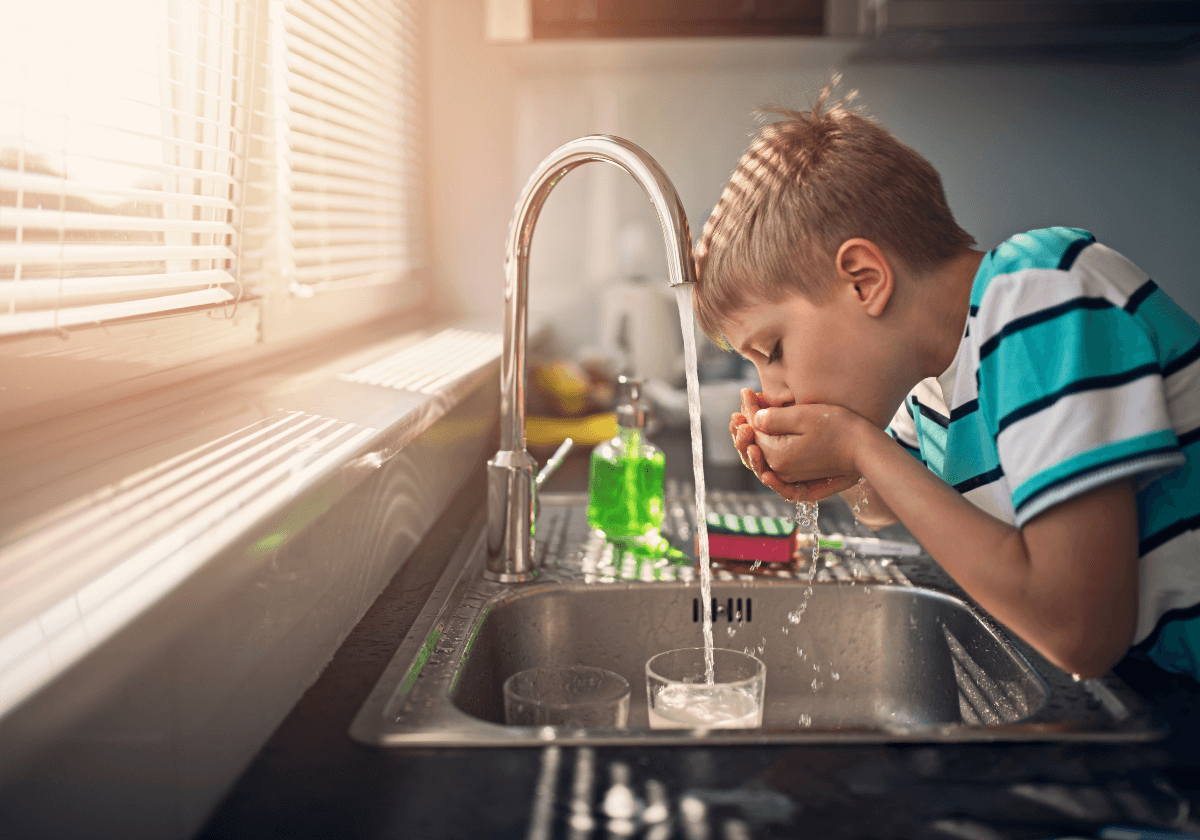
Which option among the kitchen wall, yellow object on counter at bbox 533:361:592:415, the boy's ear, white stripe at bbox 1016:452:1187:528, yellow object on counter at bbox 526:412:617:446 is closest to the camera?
white stripe at bbox 1016:452:1187:528

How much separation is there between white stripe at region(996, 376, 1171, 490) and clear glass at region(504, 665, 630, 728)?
351 millimetres

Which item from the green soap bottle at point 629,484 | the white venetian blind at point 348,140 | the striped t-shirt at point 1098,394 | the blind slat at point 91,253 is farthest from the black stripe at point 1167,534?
the white venetian blind at point 348,140

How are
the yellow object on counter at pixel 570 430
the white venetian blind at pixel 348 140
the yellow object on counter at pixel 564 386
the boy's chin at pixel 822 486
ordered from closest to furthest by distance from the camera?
1. the boy's chin at pixel 822 486
2. the white venetian blind at pixel 348 140
3. the yellow object on counter at pixel 570 430
4. the yellow object on counter at pixel 564 386

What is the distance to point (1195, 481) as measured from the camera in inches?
28.4

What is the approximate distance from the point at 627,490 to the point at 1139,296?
2.00ft

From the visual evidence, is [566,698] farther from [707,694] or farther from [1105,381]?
[1105,381]

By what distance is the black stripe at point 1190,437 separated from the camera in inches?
28.1

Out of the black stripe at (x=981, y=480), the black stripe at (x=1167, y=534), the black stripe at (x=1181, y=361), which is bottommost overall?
the black stripe at (x=1167, y=534)

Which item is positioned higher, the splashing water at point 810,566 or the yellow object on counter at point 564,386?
the yellow object on counter at point 564,386

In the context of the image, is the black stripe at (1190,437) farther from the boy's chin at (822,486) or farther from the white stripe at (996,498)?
the boy's chin at (822,486)

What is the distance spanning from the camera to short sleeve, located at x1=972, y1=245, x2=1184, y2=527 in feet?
2.07

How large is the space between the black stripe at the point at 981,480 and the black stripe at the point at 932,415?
104mm

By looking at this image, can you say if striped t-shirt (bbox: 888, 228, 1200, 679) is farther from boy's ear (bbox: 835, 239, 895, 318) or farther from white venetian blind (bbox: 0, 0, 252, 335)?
white venetian blind (bbox: 0, 0, 252, 335)

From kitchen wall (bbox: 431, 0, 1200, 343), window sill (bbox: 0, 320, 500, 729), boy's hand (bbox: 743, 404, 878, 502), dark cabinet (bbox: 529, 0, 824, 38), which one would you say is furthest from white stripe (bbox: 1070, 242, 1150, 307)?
kitchen wall (bbox: 431, 0, 1200, 343)
